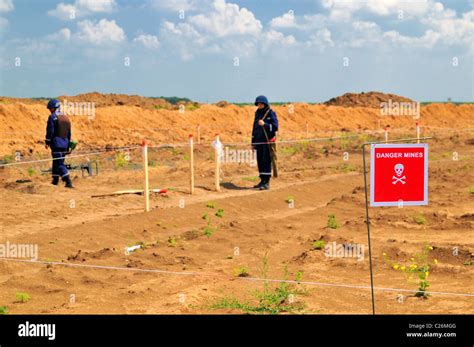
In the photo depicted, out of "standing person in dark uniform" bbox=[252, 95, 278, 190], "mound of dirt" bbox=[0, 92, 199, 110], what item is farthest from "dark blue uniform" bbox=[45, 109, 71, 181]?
"mound of dirt" bbox=[0, 92, 199, 110]

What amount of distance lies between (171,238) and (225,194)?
17.3 feet

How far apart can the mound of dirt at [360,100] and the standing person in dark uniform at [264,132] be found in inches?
2096

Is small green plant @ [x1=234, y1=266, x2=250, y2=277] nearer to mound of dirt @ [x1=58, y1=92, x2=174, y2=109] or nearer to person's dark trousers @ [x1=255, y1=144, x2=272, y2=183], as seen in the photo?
person's dark trousers @ [x1=255, y1=144, x2=272, y2=183]

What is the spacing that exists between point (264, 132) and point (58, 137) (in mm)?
4877

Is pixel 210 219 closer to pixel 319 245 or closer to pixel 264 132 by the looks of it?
pixel 319 245

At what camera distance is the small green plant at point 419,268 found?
8.92 meters

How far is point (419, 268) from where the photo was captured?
1042 centimetres

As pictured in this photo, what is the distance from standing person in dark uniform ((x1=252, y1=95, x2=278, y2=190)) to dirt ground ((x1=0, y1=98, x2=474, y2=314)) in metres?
0.76

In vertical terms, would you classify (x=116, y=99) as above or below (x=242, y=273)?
above

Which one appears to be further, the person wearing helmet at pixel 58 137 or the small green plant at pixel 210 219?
the person wearing helmet at pixel 58 137

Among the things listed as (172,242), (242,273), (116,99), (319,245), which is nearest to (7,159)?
(172,242)

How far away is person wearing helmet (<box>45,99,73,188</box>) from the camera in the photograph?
1745 cm

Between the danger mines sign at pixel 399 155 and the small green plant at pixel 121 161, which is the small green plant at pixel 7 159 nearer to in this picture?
the small green plant at pixel 121 161

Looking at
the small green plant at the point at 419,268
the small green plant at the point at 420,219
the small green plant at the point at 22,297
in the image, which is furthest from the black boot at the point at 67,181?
the small green plant at the point at 419,268
